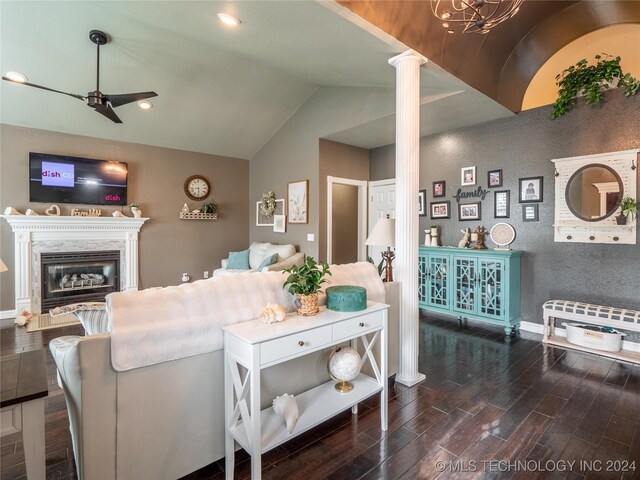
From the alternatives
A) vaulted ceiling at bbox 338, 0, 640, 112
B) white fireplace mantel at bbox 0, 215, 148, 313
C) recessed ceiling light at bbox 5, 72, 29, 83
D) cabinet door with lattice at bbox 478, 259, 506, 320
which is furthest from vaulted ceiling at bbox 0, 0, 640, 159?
cabinet door with lattice at bbox 478, 259, 506, 320

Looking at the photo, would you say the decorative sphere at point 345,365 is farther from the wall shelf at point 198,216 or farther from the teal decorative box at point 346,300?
the wall shelf at point 198,216

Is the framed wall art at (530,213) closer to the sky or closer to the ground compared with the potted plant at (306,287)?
closer to the sky

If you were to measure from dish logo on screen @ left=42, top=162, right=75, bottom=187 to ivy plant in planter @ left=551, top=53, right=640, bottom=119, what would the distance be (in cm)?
678

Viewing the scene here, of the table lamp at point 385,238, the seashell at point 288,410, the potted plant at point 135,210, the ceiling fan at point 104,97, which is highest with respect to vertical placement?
the ceiling fan at point 104,97

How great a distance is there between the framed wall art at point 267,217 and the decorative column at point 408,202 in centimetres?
342

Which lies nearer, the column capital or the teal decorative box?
the teal decorative box

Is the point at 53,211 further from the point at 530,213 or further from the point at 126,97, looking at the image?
the point at 530,213

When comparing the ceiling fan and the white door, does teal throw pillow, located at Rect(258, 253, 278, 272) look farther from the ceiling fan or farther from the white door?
the ceiling fan

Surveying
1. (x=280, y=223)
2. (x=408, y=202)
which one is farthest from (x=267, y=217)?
(x=408, y=202)

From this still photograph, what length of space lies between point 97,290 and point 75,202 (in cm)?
147

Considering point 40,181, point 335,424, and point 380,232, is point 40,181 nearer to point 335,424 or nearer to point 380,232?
point 380,232

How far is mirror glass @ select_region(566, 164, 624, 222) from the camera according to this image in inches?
135

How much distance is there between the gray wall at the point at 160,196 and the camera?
4.63m

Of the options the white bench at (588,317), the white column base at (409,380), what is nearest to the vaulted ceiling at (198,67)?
the white bench at (588,317)
